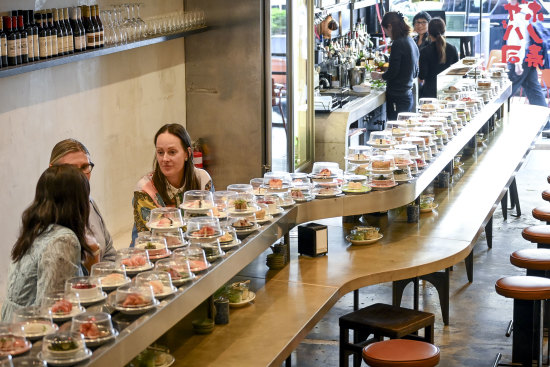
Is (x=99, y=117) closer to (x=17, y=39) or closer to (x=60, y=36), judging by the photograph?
(x=60, y=36)

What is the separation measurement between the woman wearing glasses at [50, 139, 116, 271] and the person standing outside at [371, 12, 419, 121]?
5694 millimetres

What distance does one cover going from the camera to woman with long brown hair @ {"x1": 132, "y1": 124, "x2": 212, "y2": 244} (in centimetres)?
491

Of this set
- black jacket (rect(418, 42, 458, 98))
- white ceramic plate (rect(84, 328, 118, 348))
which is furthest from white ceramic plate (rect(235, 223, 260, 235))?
black jacket (rect(418, 42, 458, 98))

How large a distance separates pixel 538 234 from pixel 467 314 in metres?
→ 0.82

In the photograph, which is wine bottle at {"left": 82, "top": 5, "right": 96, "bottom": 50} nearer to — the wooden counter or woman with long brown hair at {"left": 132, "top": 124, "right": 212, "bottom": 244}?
woman with long brown hair at {"left": 132, "top": 124, "right": 212, "bottom": 244}

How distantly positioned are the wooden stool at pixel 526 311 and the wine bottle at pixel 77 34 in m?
3.08

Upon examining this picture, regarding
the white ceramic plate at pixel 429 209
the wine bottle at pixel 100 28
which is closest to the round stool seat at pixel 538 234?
the white ceramic plate at pixel 429 209

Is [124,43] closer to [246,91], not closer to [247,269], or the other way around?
[246,91]

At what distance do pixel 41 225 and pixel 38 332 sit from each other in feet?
1.91

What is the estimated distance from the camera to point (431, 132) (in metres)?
6.67

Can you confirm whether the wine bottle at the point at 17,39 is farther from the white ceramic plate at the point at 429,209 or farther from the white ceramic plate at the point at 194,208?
the white ceramic plate at the point at 429,209

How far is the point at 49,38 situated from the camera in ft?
18.7

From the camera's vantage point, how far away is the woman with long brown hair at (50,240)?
3.50 meters

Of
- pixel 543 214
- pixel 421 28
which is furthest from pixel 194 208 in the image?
pixel 421 28
